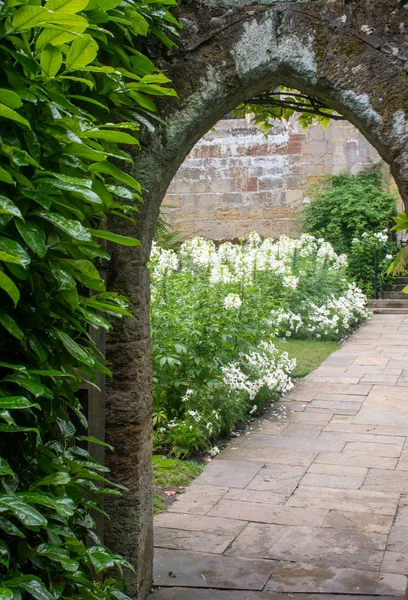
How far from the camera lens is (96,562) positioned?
79.7 inches

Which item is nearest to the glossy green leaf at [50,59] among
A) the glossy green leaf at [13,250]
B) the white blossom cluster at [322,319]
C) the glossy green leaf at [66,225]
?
the glossy green leaf at [66,225]

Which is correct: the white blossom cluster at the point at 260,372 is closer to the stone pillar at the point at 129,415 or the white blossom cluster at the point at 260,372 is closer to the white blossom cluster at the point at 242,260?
the white blossom cluster at the point at 242,260

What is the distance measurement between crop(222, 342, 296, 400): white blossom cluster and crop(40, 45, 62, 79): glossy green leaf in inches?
182

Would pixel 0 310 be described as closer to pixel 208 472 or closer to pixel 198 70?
pixel 198 70

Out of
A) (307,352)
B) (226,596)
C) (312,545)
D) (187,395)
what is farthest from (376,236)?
(226,596)

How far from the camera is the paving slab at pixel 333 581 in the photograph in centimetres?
333

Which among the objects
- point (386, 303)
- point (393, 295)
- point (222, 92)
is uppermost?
point (222, 92)

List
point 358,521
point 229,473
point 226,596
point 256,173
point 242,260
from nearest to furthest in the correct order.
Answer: point 226,596 → point 358,521 → point 229,473 → point 242,260 → point 256,173

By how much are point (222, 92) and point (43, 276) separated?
1411 millimetres

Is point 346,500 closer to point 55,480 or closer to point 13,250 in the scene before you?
point 55,480

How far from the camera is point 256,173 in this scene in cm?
1410

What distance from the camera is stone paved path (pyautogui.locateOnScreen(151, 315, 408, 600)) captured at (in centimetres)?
344

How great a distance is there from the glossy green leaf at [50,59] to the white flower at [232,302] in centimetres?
493

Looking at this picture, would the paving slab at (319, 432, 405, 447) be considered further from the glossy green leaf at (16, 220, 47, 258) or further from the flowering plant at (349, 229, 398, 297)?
the flowering plant at (349, 229, 398, 297)
